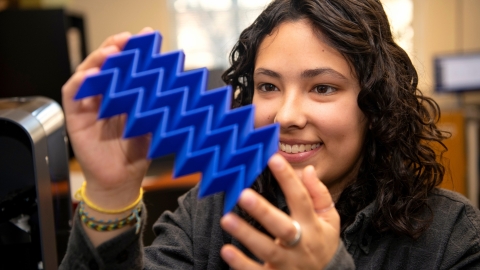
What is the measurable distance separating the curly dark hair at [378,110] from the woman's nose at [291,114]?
0.50ft

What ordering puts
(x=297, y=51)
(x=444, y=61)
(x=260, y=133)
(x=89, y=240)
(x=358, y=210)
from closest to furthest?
(x=260, y=133) → (x=89, y=240) → (x=297, y=51) → (x=358, y=210) → (x=444, y=61)

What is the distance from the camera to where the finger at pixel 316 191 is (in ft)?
2.45

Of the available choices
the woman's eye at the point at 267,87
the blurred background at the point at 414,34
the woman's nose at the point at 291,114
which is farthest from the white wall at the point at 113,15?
the woman's nose at the point at 291,114

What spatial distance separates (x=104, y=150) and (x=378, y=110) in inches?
24.0

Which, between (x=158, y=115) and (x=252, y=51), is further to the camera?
(x=252, y=51)

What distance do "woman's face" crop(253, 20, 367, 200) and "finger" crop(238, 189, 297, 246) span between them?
13.6 inches

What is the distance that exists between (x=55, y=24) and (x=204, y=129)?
107 inches

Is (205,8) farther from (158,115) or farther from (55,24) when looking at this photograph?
(158,115)

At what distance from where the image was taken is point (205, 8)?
455 centimetres

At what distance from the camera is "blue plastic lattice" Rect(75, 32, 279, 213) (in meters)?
0.70

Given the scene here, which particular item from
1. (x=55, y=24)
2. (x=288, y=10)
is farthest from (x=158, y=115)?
(x=55, y=24)

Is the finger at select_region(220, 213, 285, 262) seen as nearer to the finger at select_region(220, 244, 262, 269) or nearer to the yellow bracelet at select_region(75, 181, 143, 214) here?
the finger at select_region(220, 244, 262, 269)

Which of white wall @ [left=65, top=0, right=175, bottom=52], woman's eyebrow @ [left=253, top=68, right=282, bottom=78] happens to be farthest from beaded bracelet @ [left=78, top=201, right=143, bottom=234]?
white wall @ [left=65, top=0, right=175, bottom=52]

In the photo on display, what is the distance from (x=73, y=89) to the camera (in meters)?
0.80
